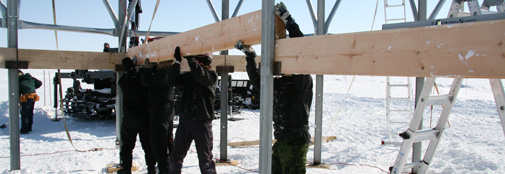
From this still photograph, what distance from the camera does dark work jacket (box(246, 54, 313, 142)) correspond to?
3250mm

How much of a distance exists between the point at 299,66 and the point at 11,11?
456 centimetres

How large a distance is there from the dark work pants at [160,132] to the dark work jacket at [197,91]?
494 millimetres

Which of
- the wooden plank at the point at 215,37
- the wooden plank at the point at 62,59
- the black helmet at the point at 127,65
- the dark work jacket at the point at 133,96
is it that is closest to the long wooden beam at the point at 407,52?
the wooden plank at the point at 215,37

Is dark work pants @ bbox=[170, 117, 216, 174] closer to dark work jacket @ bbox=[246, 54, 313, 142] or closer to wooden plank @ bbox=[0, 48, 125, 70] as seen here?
dark work jacket @ bbox=[246, 54, 313, 142]

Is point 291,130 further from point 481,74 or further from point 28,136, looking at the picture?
point 28,136

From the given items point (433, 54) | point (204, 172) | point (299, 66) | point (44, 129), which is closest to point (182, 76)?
point (204, 172)

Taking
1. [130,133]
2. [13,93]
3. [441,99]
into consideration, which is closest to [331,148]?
[441,99]

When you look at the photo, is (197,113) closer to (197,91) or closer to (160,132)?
(197,91)

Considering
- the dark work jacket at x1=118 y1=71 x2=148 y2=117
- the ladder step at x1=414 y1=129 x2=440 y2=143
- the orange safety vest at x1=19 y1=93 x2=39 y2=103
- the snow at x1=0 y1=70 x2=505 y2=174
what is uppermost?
the dark work jacket at x1=118 y1=71 x2=148 y2=117

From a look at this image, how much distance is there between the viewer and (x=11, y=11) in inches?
186

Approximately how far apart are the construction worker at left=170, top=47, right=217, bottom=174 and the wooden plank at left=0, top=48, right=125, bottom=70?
5.47 feet

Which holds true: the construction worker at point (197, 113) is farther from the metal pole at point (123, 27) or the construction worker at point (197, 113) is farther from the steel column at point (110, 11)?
the steel column at point (110, 11)

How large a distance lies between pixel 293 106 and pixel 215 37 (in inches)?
39.8

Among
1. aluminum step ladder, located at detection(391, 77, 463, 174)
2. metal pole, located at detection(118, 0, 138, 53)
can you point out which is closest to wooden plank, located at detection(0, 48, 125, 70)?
metal pole, located at detection(118, 0, 138, 53)
